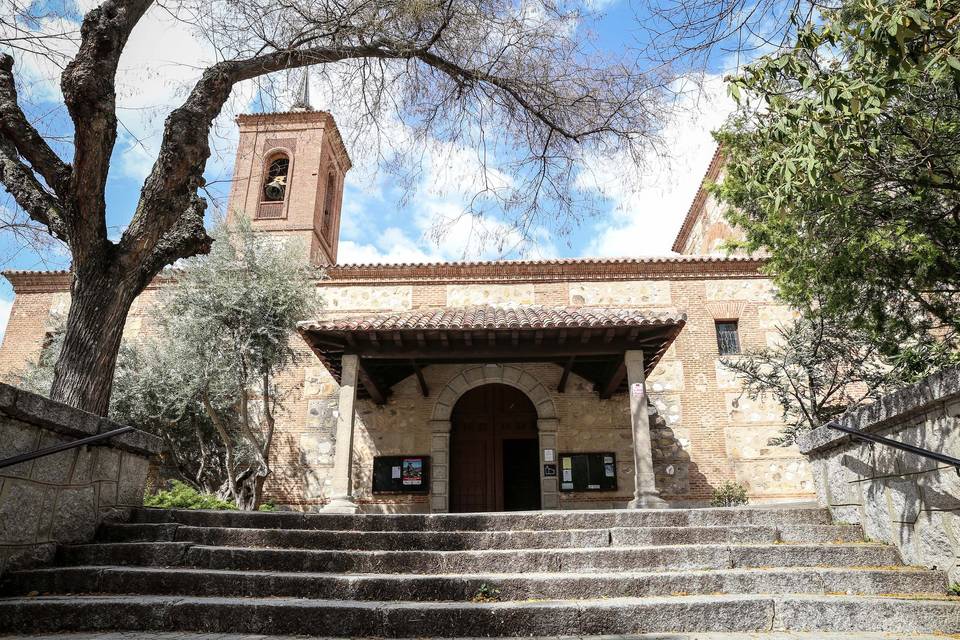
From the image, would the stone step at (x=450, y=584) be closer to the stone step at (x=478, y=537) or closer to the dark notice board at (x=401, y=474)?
the stone step at (x=478, y=537)

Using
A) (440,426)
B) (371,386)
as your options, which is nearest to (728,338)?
(440,426)

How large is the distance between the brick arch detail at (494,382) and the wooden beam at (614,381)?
Result: 98 cm

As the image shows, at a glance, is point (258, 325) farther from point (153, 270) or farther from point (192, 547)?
point (192, 547)

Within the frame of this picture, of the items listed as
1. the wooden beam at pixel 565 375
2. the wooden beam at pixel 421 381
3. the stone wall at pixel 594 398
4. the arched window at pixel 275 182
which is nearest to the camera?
the wooden beam at pixel 565 375

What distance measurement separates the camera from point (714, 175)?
58.4 ft

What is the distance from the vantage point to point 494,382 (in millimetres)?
11664

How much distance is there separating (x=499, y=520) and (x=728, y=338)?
8730 mm

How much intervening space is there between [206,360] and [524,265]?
21.5ft

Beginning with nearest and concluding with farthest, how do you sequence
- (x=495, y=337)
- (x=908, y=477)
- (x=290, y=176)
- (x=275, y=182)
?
(x=908, y=477) → (x=495, y=337) → (x=275, y=182) → (x=290, y=176)

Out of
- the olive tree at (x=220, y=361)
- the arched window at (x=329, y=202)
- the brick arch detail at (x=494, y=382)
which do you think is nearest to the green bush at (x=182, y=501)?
the olive tree at (x=220, y=361)

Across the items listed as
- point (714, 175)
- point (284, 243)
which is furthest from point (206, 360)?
point (714, 175)

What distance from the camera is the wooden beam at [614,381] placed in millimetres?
9867

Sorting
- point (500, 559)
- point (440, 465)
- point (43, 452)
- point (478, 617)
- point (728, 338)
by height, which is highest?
point (728, 338)

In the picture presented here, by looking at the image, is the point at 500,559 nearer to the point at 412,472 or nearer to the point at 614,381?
the point at 614,381
